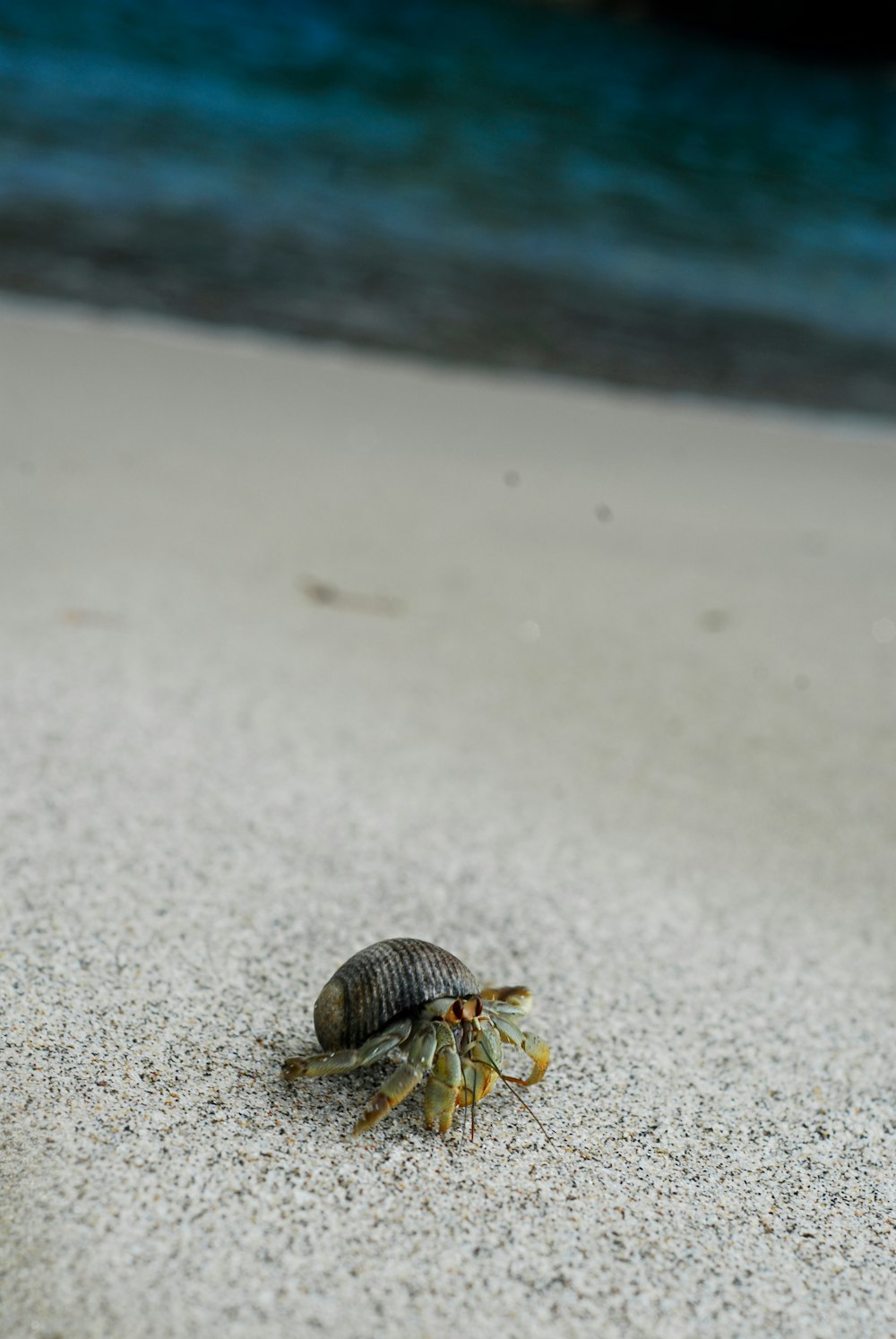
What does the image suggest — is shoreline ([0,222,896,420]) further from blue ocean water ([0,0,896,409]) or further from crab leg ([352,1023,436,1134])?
crab leg ([352,1023,436,1134])

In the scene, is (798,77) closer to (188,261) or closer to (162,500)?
(188,261)

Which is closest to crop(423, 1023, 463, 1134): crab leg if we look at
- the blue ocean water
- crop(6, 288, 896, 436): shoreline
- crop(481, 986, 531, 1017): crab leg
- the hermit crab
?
the hermit crab

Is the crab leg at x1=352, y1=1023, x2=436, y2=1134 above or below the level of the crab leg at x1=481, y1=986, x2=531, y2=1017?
above

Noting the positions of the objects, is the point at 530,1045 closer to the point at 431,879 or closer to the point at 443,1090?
the point at 443,1090

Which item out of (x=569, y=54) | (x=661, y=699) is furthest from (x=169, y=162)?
(x=569, y=54)

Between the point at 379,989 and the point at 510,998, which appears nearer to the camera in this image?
the point at 379,989

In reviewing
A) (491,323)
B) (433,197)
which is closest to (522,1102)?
(491,323)
